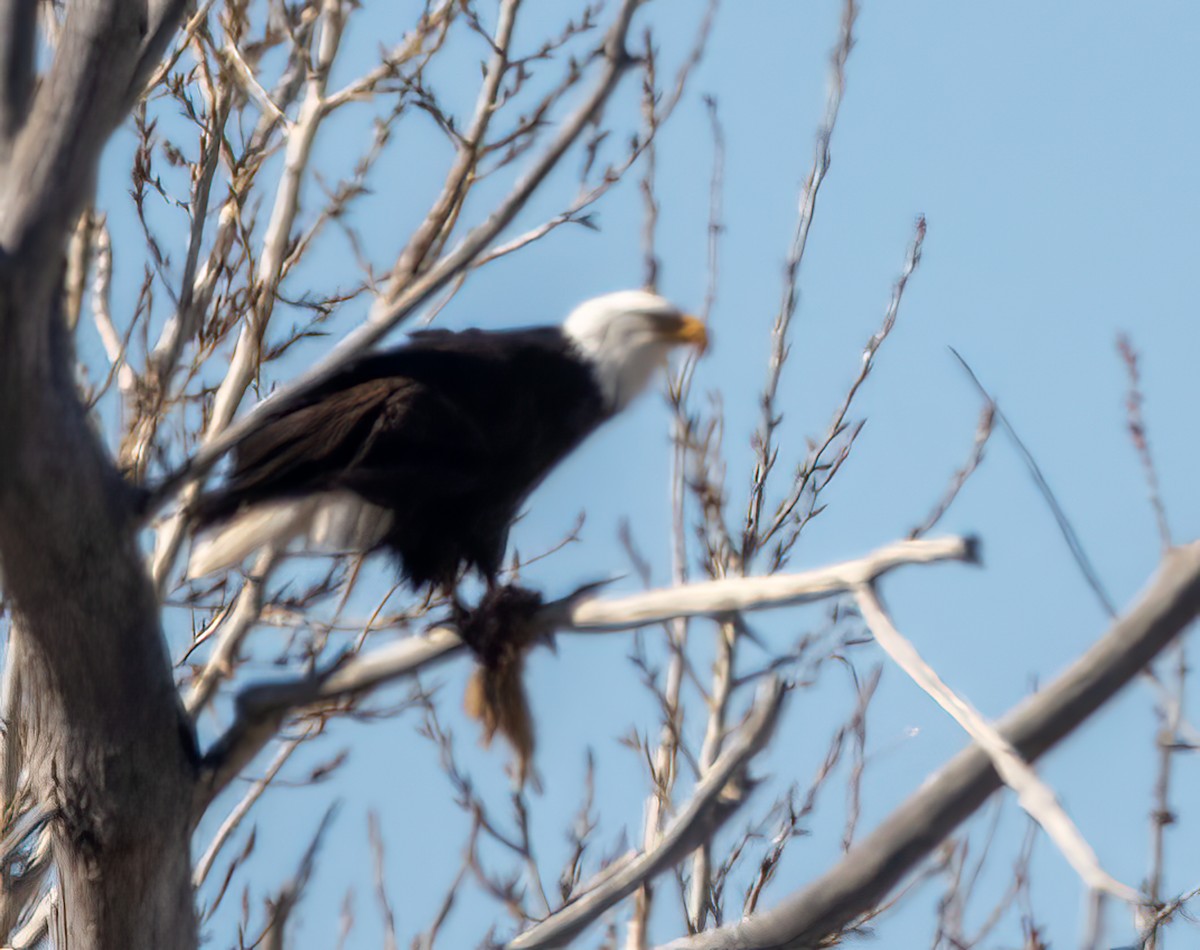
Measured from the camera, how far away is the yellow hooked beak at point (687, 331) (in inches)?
182

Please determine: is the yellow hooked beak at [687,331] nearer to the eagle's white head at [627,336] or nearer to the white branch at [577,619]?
the eagle's white head at [627,336]

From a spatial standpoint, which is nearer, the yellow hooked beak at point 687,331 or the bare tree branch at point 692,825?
the bare tree branch at point 692,825

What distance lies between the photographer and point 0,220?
2.41m

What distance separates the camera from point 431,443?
155 inches

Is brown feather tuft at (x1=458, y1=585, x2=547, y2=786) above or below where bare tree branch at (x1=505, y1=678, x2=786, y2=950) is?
above

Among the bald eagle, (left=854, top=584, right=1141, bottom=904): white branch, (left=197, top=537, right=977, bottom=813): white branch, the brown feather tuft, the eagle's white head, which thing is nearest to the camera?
(left=854, top=584, right=1141, bottom=904): white branch

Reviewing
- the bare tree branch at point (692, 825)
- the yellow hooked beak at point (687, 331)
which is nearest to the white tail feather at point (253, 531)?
the yellow hooked beak at point (687, 331)

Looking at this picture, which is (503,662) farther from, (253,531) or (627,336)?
(627,336)

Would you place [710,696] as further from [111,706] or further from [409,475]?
[111,706]

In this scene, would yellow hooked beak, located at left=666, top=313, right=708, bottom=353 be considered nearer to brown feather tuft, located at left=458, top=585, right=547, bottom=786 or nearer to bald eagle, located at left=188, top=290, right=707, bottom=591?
bald eagle, located at left=188, top=290, right=707, bottom=591

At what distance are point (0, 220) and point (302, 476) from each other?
1.49m

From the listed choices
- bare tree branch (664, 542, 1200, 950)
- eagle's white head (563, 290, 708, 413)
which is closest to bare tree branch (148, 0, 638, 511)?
bare tree branch (664, 542, 1200, 950)

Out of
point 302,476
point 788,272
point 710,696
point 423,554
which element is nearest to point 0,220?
point 302,476

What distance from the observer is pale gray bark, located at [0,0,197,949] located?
2457mm
